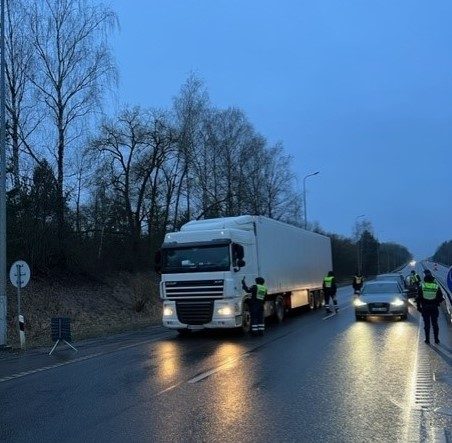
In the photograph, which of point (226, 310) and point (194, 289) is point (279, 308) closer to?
point (226, 310)

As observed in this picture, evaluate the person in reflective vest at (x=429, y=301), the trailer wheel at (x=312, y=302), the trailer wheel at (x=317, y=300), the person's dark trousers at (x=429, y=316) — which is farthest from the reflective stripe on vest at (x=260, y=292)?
the trailer wheel at (x=317, y=300)

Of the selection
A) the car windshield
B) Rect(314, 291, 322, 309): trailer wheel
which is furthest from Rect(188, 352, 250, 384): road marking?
Rect(314, 291, 322, 309): trailer wheel

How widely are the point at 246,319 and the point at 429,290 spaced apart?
5.89 meters

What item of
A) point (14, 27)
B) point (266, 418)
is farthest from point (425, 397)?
point (14, 27)

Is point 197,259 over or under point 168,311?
over

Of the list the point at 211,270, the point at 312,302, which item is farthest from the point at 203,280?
the point at 312,302

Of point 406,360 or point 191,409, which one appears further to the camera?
point 406,360

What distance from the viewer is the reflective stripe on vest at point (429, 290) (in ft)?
50.0

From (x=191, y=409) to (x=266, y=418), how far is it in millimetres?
1141

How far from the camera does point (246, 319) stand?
61.5 ft

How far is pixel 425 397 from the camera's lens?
8656mm

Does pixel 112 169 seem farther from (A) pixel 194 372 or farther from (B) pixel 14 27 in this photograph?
(A) pixel 194 372

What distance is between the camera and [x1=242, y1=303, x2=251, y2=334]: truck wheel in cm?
1855

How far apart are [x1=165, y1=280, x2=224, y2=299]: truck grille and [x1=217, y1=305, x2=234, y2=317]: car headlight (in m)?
0.36
